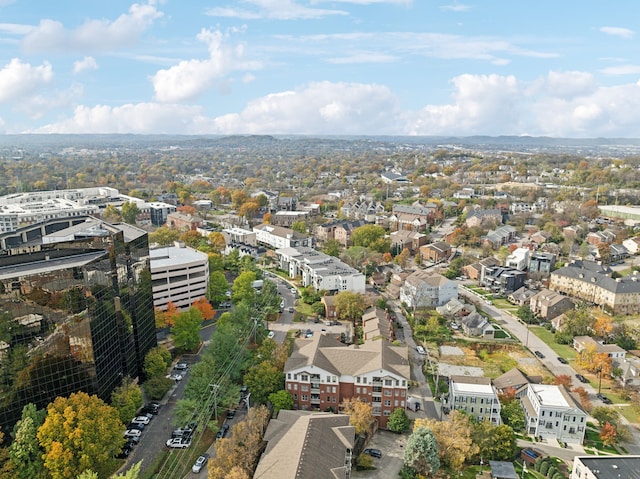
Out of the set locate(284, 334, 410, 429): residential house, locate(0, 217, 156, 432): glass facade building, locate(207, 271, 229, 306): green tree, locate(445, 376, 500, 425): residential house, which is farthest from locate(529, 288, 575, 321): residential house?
locate(0, 217, 156, 432): glass facade building

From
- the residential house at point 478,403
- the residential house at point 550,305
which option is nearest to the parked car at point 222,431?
the residential house at point 478,403

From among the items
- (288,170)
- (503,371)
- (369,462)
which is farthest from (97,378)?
(288,170)

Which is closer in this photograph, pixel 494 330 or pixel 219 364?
pixel 219 364

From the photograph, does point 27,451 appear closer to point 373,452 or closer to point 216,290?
point 373,452

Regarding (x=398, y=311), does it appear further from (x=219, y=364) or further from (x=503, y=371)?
(x=219, y=364)

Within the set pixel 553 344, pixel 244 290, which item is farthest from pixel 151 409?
pixel 553 344

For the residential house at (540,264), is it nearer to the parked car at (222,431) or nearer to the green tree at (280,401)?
the green tree at (280,401)
